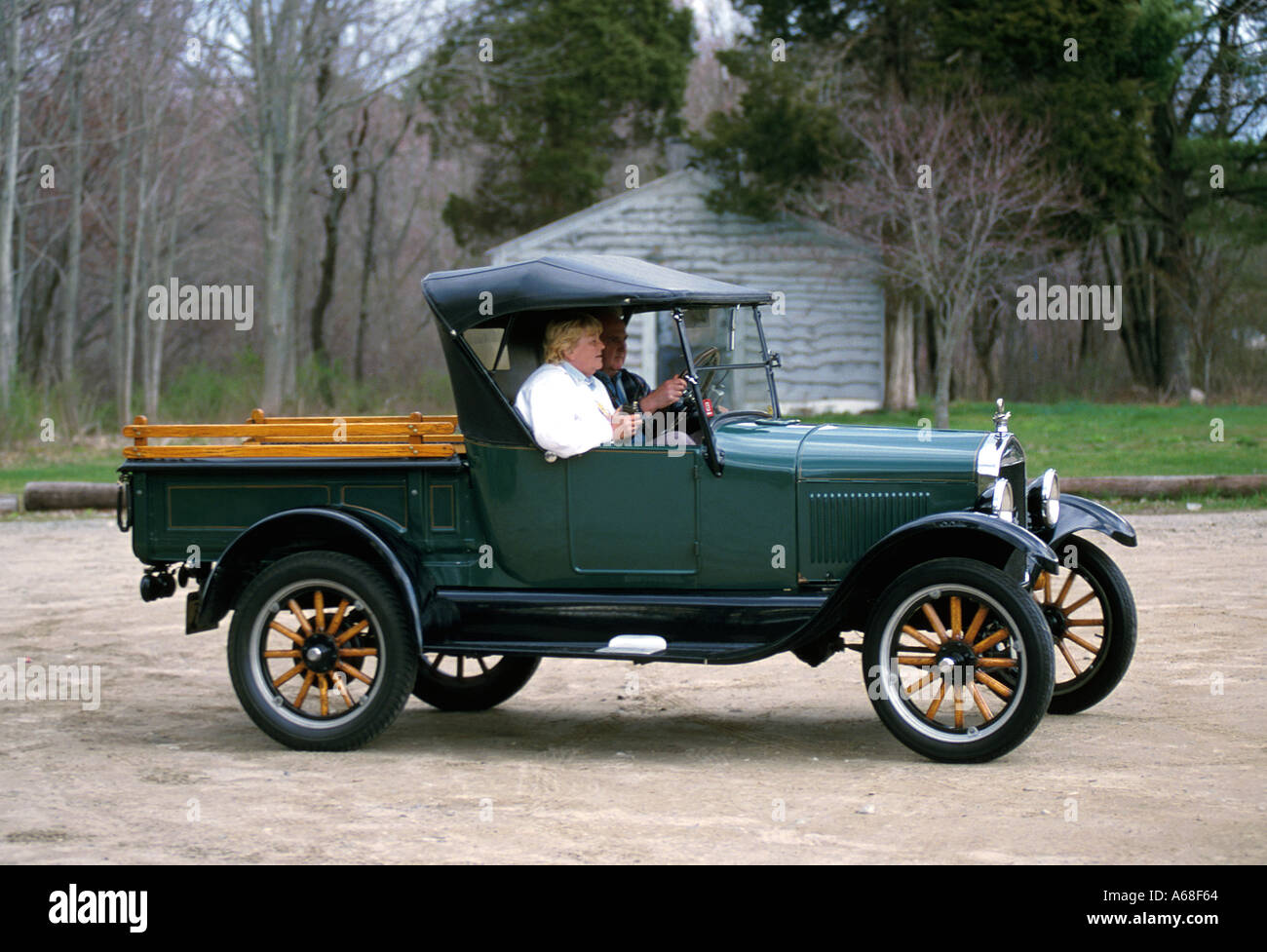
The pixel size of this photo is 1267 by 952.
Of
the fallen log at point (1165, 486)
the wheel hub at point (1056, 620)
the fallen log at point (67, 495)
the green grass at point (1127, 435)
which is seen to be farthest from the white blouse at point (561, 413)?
the green grass at point (1127, 435)

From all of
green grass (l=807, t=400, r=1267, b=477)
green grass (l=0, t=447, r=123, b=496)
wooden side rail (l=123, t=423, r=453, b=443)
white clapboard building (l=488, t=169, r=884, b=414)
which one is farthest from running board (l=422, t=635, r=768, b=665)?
white clapboard building (l=488, t=169, r=884, b=414)

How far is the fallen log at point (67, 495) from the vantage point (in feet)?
55.5

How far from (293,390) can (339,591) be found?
22.5m

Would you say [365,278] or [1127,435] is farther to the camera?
[365,278]

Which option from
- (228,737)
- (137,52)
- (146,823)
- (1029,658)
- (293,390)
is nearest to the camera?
(146,823)

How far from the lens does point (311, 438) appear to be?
689cm

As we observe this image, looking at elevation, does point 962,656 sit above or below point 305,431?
below

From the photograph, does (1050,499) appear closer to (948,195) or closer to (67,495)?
(67,495)

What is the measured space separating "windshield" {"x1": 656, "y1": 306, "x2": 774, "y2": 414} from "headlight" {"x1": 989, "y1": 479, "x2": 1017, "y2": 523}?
4.04 feet

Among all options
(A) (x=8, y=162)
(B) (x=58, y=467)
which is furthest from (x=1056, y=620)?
(A) (x=8, y=162)

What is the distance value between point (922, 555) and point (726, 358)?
4.38 feet
